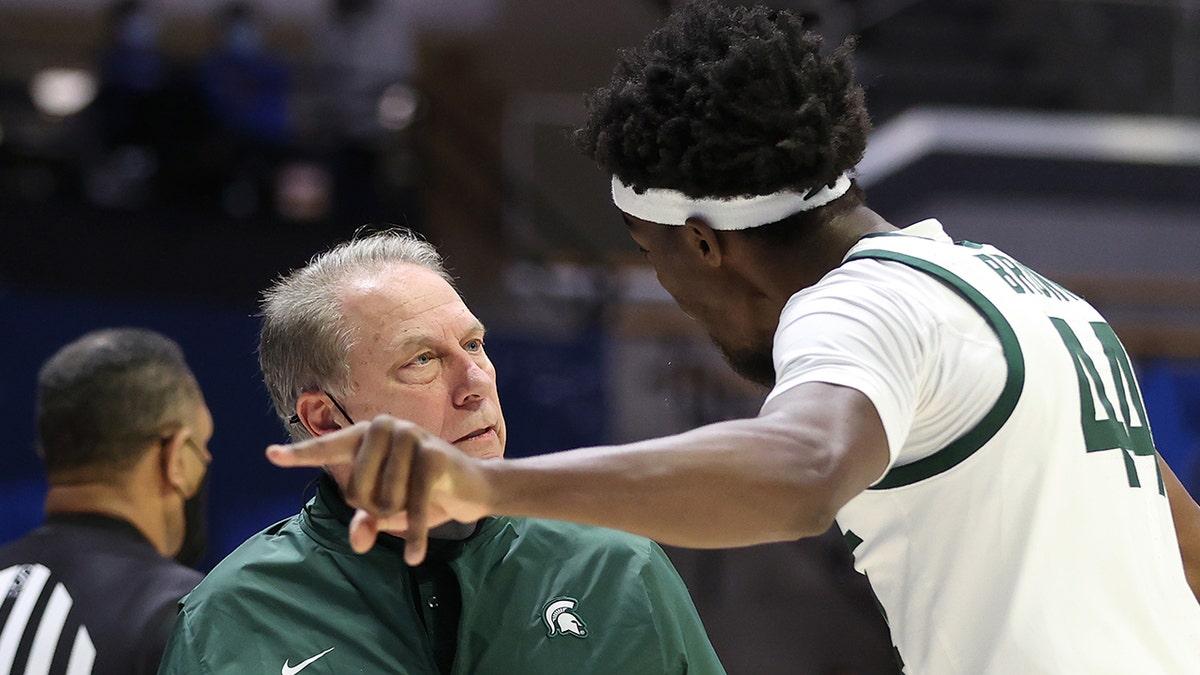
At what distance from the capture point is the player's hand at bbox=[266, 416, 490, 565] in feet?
3.90

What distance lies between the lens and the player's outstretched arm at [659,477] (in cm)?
120

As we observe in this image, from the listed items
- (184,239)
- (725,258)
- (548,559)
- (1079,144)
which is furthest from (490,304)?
(725,258)

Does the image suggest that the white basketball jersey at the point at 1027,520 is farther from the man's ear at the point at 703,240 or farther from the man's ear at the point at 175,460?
the man's ear at the point at 175,460

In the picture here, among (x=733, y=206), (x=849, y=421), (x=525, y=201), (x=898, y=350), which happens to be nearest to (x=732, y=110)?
(x=733, y=206)

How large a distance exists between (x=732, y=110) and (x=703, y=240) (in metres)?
0.19

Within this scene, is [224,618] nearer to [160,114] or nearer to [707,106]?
[707,106]

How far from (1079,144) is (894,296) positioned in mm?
7700

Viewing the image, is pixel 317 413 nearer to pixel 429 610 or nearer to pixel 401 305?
pixel 401 305

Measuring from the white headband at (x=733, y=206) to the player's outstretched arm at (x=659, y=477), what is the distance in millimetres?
452

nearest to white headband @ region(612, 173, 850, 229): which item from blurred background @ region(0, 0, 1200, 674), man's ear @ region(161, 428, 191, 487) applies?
man's ear @ region(161, 428, 191, 487)

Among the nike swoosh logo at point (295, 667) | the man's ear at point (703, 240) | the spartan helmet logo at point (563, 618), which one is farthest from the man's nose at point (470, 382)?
the man's ear at point (703, 240)

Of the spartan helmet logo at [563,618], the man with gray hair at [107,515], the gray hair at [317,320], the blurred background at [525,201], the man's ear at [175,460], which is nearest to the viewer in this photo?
the spartan helmet logo at [563,618]

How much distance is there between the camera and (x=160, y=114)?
8.26 m

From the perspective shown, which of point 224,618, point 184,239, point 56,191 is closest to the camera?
point 224,618
